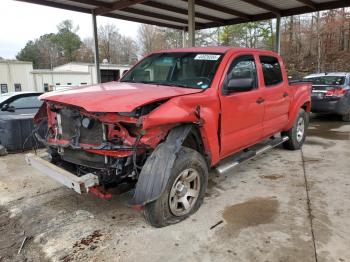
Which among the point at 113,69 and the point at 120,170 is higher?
the point at 113,69

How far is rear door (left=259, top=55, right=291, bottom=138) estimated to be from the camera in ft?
16.0

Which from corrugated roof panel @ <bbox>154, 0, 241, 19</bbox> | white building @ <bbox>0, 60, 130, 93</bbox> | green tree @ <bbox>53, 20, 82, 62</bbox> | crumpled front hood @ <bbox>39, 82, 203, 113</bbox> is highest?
green tree @ <bbox>53, 20, 82, 62</bbox>

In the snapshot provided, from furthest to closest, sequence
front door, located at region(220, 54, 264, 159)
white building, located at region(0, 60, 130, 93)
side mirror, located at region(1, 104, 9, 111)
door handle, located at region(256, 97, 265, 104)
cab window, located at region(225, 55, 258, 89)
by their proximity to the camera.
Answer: white building, located at region(0, 60, 130, 93)
side mirror, located at region(1, 104, 9, 111)
door handle, located at region(256, 97, 265, 104)
cab window, located at region(225, 55, 258, 89)
front door, located at region(220, 54, 264, 159)

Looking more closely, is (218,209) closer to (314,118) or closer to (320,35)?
(314,118)

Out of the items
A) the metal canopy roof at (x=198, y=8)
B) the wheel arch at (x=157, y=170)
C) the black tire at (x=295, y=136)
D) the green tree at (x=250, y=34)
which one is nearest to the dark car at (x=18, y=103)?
the metal canopy roof at (x=198, y=8)

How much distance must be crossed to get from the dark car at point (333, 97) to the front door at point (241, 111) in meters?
5.95

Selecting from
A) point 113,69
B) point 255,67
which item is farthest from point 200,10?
point 113,69

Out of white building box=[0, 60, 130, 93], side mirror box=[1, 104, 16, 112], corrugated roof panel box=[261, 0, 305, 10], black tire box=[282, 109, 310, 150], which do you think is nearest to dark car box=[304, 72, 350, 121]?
corrugated roof panel box=[261, 0, 305, 10]

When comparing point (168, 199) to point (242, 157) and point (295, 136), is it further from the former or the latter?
point (295, 136)

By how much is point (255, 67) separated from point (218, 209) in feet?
7.33

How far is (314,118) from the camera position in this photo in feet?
36.1

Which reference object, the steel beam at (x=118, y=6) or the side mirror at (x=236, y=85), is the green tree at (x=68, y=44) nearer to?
the steel beam at (x=118, y=6)

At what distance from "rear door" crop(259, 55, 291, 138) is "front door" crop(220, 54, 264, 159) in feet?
0.79

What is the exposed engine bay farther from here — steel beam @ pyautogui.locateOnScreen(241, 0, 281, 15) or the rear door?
steel beam @ pyautogui.locateOnScreen(241, 0, 281, 15)
